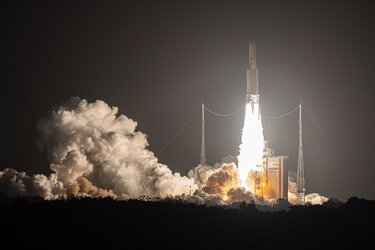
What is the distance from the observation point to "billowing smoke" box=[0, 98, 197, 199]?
266ft

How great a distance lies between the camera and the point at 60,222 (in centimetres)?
4916

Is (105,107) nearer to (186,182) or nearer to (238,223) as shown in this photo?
(186,182)

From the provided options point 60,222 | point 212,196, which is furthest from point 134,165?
point 60,222

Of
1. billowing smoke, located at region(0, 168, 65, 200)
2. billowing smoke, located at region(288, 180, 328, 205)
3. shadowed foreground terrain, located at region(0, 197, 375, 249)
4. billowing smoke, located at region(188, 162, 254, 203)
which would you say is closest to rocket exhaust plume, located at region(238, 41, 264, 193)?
billowing smoke, located at region(188, 162, 254, 203)

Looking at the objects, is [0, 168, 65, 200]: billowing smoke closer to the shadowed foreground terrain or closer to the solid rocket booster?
the solid rocket booster

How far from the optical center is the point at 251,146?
3285 inches

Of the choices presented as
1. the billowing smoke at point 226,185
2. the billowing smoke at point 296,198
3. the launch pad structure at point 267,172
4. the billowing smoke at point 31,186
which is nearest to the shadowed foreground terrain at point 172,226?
the billowing smoke at point 31,186

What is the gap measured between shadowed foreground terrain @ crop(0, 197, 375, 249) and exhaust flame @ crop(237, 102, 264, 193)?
83.9ft

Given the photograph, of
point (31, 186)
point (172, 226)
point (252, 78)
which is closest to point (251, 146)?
point (252, 78)

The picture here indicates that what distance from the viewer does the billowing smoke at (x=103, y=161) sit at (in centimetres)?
8112

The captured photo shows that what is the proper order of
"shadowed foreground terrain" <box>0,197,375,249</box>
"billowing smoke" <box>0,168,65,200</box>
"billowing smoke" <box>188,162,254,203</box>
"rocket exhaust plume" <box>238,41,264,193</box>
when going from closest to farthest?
"shadowed foreground terrain" <box>0,197,375,249</box> < "billowing smoke" <box>0,168,65,200</box> < "billowing smoke" <box>188,162,254,203</box> < "rocket exhaust plume" <box>238,41,264,193</box>

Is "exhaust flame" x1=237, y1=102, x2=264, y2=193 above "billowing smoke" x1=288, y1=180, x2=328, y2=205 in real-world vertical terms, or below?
above

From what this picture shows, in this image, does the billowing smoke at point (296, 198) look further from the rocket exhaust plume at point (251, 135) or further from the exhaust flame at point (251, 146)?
the rocket exhaust plume at point (251, 135)

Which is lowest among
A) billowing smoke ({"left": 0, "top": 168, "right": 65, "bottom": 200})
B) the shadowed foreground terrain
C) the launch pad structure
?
the shadowed foreground terrain
